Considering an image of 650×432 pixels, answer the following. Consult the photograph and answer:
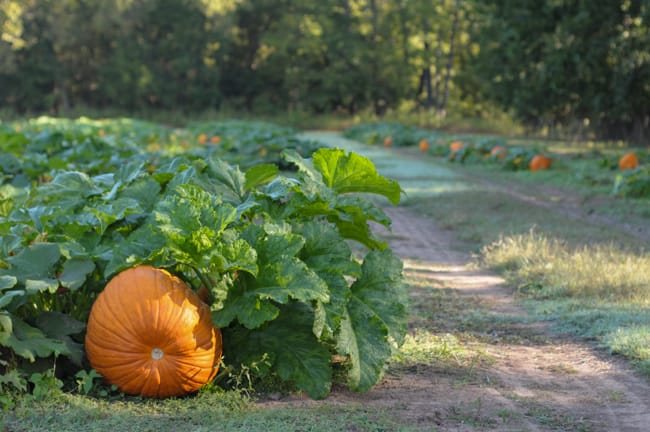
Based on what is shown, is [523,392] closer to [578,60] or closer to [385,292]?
[385,292]

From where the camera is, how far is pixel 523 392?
424 cm

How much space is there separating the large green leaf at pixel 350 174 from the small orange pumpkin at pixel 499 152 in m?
14.4

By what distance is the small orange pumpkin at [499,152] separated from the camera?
18.5m

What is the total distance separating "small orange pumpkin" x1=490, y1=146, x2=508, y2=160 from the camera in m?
18.5

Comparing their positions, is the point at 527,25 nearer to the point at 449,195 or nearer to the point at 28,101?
the point at 449,195

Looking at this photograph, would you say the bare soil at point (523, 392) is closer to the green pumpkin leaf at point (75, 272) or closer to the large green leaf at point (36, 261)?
the green pumpkin leaf at point (75, 272)

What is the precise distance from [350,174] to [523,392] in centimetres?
149

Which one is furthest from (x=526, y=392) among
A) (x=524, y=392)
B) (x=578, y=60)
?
(x=578, y=60)

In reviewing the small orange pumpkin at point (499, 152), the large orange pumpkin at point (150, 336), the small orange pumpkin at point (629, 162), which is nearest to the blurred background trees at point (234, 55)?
the small orange pumpkin at point (499, 152)

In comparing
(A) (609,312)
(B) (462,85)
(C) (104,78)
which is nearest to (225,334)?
(A) (609,312)

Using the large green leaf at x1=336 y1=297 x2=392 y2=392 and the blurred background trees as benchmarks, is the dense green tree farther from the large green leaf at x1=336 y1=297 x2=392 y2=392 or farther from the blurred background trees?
the blurred background trees

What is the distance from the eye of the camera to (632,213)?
11242 mm

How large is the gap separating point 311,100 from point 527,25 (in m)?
25.3

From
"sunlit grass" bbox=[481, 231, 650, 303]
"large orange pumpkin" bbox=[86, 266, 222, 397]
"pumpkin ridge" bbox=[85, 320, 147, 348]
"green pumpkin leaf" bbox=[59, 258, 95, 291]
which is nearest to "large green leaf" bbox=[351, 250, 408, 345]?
"large orange pumpkin" bbox=[86, 266, 222, 397]
